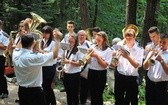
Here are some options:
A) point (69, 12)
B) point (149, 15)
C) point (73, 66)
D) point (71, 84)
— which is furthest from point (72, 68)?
point (69, 12)

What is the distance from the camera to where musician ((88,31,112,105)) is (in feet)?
23.5

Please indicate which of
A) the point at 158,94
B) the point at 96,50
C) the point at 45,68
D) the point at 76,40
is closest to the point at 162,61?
the point at 158,94

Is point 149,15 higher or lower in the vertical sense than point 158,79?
higher

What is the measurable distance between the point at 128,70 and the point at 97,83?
854mm

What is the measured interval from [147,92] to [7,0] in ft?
26.8

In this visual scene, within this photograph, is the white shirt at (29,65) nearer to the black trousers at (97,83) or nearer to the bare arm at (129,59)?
the bare arm at (129,59)

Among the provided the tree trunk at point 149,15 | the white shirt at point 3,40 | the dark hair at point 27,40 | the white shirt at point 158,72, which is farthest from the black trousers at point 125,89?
the tree trunk at point 149,15

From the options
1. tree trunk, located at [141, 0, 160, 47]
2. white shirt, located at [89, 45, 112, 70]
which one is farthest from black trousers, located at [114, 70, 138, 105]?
tree trunk, located at [141, 0, 160, 47]

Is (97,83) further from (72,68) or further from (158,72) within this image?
(158,72)

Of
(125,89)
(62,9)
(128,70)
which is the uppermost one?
(62,9)

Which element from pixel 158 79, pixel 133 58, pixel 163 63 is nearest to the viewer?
pixel 163 63

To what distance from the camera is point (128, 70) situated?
6.86 meters

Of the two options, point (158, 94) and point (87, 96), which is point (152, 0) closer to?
point (87, 96)

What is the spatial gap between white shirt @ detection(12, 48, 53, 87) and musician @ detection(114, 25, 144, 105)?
174 cm
